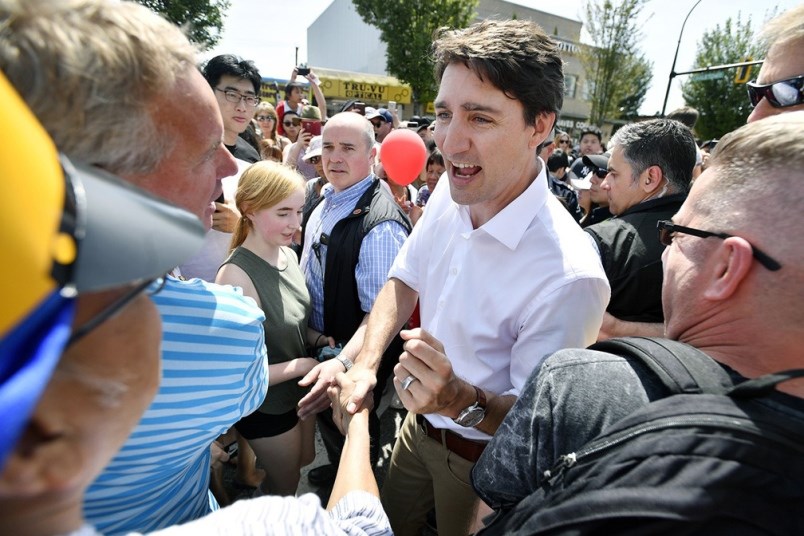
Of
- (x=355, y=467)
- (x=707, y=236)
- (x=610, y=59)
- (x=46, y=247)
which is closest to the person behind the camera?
(x=46, y=247)

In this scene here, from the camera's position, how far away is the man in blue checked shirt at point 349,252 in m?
2.76

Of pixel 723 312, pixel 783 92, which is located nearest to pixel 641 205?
pixel 783 92

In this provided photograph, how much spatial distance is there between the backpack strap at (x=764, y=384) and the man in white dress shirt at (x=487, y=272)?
28.4 inches

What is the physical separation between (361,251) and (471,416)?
146 cm

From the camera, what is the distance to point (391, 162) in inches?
188

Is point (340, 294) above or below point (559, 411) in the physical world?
below

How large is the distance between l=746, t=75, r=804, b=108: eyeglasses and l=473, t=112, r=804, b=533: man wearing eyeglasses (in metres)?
1.43

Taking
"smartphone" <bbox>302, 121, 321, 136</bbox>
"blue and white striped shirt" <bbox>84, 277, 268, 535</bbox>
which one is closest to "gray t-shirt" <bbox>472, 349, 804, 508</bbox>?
"blue and white striped shirt" <bbox>84, 277, 268, 535</bbox>

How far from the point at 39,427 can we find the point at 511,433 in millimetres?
923

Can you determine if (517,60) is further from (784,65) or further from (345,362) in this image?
(345,362)

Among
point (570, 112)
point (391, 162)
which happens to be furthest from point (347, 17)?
point (391, 162)

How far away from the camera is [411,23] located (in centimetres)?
2872

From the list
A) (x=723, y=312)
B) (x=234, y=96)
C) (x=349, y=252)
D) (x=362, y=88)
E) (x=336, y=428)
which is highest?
(x=362, y=88)

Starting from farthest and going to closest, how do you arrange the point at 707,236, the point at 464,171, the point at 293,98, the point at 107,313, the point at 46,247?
the point at 293,98, the point at 464,171, the point at 707,236, the point at 107,313, the point at 46,247
